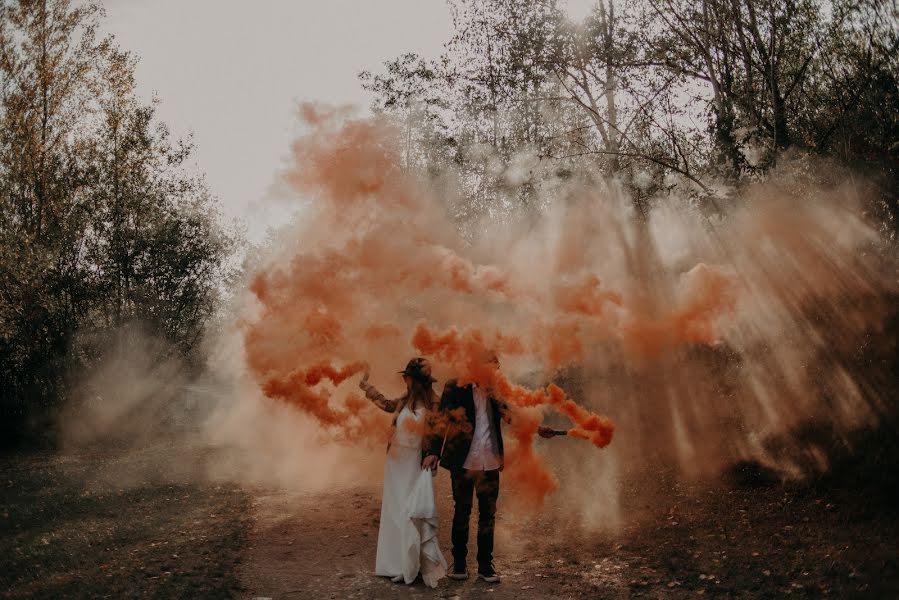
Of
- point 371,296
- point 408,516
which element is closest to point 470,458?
point 408,516

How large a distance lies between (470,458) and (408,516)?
0.96 meters

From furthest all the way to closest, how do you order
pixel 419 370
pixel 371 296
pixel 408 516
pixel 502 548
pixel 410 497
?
1. pixel 371 296
2. pixel 502 548
3. pixel 419 370
4. pixel 410 497
5. pixel 408 516

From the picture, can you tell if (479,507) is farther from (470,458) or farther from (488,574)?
(488,574)

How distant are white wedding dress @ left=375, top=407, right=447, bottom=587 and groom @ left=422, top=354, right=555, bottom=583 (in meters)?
0.26

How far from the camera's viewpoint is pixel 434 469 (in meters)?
7.87

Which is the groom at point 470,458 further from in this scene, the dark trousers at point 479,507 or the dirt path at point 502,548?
the dirt path at point 502,548

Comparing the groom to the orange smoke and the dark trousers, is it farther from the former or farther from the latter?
the orange smoke

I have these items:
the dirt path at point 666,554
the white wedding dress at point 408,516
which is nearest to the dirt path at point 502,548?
the dirt path at point 666,554

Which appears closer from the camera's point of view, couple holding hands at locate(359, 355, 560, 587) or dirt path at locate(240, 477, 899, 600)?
dirt path at locate(240, 477, 899, 600)

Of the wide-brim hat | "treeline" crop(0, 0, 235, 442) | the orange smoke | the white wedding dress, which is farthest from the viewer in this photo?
"treeline" crop(0, 0, 235, 442)

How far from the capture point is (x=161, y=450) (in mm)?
22047

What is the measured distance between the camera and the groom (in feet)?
25.5

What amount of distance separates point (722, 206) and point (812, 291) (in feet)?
11.0

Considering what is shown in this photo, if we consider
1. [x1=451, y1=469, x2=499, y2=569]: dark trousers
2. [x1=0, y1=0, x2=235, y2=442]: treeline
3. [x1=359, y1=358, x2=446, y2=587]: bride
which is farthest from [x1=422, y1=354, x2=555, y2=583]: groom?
[x1=0, y1=0, x2=235, y2=442]: treeline
